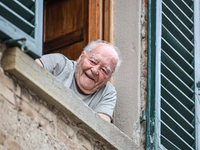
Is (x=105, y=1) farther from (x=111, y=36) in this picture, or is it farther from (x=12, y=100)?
(x=12, y=100)

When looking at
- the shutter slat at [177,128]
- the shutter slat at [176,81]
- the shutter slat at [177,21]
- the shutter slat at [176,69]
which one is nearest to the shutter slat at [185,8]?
the shutter slat at [177,21]

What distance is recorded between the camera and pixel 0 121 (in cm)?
335

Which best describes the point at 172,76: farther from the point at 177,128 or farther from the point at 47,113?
the point at 47,113

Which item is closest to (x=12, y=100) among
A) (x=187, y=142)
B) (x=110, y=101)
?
(x=110, y=101)

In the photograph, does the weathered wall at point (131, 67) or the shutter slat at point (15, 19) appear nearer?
the shutter slat at point (15, 19)

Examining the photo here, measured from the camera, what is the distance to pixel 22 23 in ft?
11.8

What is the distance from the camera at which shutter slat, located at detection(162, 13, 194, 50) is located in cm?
529

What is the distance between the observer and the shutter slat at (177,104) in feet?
16.5

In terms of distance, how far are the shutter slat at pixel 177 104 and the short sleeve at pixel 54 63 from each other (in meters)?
0.99

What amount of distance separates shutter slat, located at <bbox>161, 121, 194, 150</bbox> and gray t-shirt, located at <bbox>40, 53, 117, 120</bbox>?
1.69ft

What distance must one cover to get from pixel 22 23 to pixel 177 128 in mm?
2094

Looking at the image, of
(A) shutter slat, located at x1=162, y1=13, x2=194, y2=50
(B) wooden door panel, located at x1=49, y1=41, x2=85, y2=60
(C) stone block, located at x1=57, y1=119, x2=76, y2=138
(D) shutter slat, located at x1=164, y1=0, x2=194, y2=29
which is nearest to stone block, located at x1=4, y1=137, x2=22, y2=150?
(C) stone block, located at x1=57, y1=119, x2=76, y2=138

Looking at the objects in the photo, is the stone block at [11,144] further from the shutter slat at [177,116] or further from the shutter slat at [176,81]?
the shutter slat at [176,81]

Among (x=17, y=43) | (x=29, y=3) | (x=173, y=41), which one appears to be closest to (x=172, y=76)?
(x=173, y=41)
